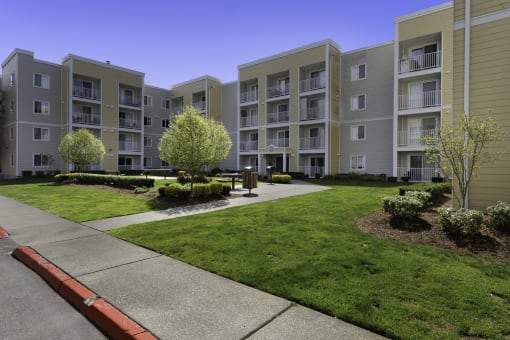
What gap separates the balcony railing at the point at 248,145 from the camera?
114 feet

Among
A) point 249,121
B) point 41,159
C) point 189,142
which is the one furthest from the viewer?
point 249,121

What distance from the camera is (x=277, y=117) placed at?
3281 cm

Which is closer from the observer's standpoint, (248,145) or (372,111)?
(372,111)

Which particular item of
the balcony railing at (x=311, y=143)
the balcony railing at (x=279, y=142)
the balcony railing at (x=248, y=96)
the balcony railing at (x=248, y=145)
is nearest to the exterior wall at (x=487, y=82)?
the balcony railing at (x=311, y=143)

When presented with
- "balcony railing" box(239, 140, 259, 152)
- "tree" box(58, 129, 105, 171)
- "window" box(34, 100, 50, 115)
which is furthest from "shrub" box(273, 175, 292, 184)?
"window" box(34, 100, 50, 115)

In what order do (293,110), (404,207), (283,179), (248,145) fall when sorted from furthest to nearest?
(248,145) → (293,110) → (283,179) → (404,207)

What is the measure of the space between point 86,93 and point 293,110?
23.9 m

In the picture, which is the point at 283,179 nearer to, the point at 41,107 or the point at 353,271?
the point at 353,271

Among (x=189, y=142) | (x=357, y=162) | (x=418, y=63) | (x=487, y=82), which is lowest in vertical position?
(x=357, y=162)

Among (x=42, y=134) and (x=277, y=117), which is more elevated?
(x=277, y=117)

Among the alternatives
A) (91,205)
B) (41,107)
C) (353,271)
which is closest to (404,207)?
(353,271)

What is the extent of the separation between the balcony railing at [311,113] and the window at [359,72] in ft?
14.3

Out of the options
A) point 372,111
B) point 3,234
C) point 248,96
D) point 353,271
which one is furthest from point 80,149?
point 372,111

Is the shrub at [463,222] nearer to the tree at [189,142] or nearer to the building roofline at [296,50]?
the tree at [189,142]
